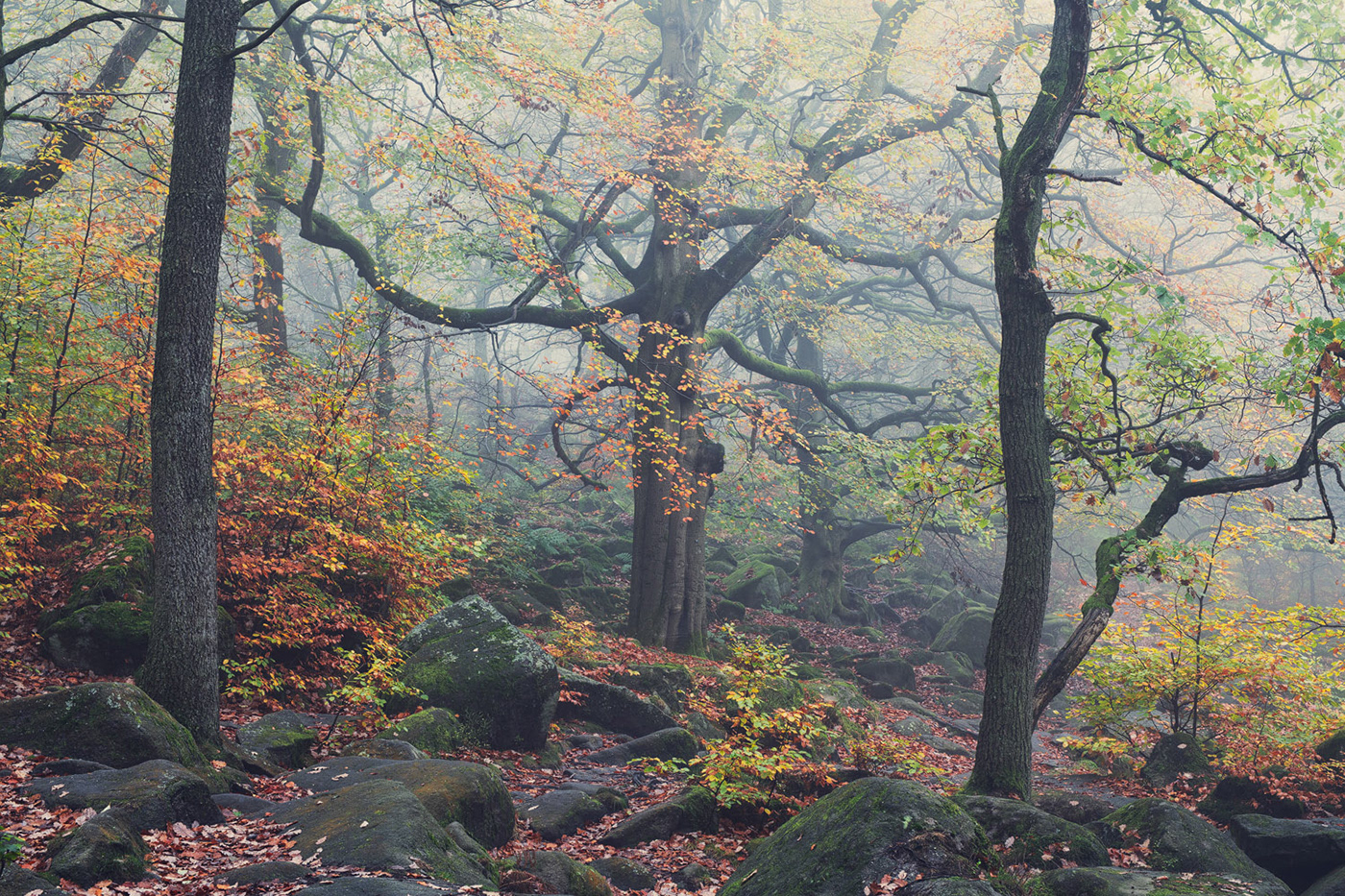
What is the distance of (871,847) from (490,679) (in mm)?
5345

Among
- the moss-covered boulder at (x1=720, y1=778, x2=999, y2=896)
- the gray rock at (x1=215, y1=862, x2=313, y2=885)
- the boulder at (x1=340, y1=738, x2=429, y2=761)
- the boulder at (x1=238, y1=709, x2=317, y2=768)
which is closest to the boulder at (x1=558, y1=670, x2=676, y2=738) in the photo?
the boulder at (x1=340, y1=738, x2=429, y2=761)

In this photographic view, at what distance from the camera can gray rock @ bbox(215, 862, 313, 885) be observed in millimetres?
4012

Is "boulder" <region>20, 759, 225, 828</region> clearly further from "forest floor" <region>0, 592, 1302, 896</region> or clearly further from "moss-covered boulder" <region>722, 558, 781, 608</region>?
"moss-covered boulder" <region>722, 558, 781, 608</region>

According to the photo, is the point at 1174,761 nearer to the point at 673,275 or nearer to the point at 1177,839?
the point at 1177,839

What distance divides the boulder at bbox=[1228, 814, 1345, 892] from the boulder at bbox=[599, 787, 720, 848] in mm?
4470

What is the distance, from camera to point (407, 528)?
31.5 feet

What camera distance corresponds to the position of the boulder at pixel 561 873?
5.26m

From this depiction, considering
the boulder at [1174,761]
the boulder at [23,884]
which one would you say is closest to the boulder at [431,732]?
the boulder at [23,884]

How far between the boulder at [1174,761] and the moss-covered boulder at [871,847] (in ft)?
23.1

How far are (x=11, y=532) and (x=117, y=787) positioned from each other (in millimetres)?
3860

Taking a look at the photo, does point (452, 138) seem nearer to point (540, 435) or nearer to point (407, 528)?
point (407, 528)

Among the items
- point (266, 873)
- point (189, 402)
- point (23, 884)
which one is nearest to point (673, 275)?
point (189, 402)

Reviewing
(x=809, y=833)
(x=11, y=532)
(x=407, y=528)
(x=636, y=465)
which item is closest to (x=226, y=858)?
(x=809, y=833)

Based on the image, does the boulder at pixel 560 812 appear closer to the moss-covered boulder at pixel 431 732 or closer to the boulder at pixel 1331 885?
the moss-covered boulder at pixel 431 732
